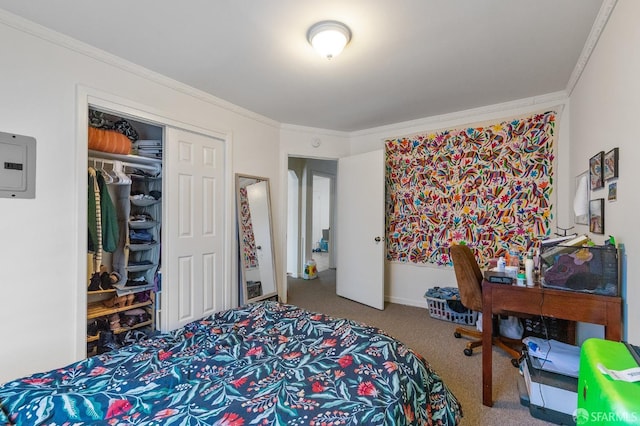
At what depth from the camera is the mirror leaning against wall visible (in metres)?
3.27

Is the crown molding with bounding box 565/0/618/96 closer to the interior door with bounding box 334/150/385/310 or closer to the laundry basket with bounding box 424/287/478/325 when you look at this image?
the interior door with bounding box 334/150/385/310

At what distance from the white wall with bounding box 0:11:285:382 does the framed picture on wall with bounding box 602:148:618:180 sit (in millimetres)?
3304

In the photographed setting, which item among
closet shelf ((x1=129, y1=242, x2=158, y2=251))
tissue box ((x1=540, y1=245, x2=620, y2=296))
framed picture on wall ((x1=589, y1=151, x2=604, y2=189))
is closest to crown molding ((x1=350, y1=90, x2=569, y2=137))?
framed picture on wall ((x1=589, y1=151, x2=604, y2=189))

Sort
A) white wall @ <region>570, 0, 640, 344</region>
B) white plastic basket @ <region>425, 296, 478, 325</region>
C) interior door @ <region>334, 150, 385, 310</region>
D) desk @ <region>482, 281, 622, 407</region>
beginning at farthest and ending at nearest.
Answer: interior door @ <region>334, 150, 385, 310</region>, white plastic basket @ <region>425, 296, 478, 325</region>, desk @ <region>482, 281, 622, 407</region>, white wall @ <region>570, 0, 640, 344</region>

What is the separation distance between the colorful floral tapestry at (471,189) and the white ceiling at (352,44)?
441 mm

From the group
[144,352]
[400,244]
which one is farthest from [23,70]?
[400,244]

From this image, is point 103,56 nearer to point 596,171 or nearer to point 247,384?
point 247,384

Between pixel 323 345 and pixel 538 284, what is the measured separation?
4.54 feet

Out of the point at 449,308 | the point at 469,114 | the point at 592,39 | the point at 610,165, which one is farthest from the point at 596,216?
the point at 469,114

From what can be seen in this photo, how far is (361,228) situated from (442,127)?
1581 mm

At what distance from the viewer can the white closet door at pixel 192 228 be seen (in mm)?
2666

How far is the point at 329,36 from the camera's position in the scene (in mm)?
1884

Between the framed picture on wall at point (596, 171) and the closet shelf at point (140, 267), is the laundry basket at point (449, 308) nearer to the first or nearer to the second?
the framed picture on wall at point (596, 171)

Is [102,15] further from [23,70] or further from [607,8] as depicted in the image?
[607,8]
